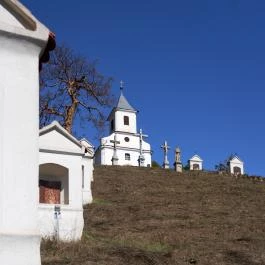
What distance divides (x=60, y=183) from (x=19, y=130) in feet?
33.0

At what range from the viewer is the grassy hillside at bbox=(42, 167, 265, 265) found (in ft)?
48.8

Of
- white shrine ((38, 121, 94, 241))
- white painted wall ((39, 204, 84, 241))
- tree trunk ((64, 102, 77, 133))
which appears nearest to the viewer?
white painted wall ((39, 204, 84, 241))

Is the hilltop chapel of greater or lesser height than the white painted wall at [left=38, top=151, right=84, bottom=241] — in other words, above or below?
above

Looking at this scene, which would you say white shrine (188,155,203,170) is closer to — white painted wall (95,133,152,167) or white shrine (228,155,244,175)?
white shrine (228,155,244,175)

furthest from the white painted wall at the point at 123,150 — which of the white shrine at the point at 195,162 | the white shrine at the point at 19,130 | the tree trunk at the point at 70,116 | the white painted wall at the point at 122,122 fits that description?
the white shrine at the point at 19,130

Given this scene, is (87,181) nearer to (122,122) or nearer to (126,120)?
(122,122)

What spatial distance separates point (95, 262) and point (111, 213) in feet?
28.5

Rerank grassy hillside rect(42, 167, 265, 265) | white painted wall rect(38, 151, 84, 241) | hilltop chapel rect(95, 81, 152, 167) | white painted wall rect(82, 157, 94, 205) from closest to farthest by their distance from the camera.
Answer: grassy hillside rect(42, 167, 265, 265) < white painted wall rect(38, 151, 84, 241) < white painted wall rect(82, 157, 94, 205) < hilltop chapel rect(95, 81, 152, 167)

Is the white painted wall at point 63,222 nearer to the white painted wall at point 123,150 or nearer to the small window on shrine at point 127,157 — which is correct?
the white painted wall at point 123,150

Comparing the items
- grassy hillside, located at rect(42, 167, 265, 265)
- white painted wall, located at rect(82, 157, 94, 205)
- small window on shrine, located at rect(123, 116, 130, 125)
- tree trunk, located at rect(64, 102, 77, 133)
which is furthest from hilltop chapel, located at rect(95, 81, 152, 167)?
white painted wall, located at rect(82, 157, 94, 205)

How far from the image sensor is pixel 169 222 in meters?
20.7

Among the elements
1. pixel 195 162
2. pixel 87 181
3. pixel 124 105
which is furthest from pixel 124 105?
pixel 87 181

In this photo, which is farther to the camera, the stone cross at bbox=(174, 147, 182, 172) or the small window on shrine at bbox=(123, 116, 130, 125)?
the small window on shrine at bbox=(123, 116, 130, 125)

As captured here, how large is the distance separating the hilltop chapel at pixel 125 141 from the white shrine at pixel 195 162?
15871 mm
